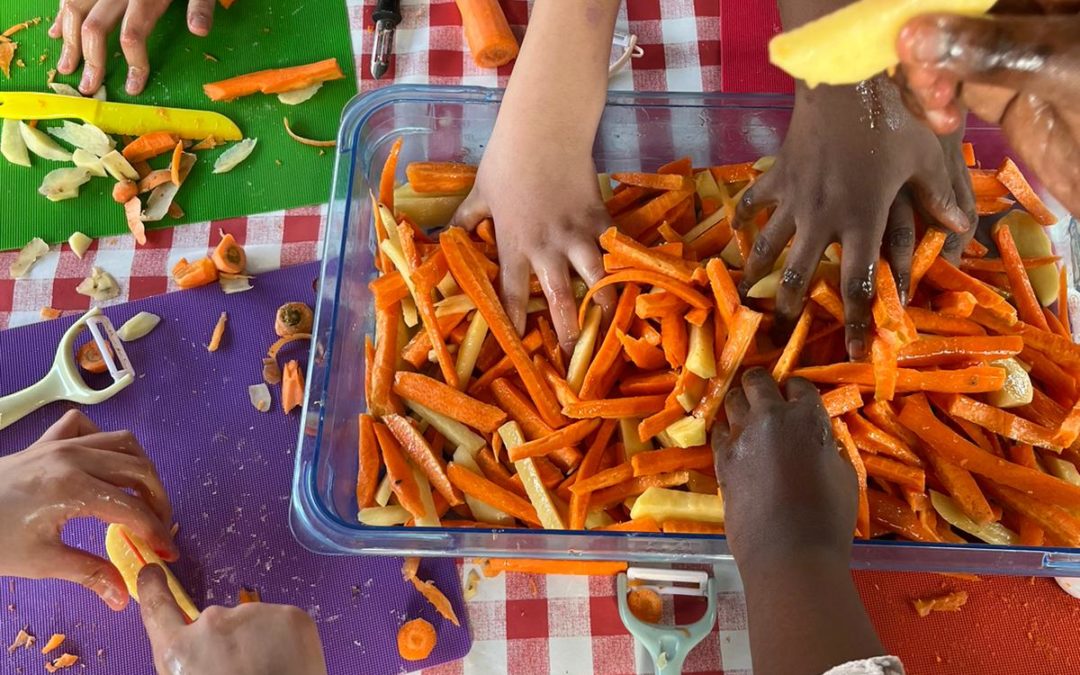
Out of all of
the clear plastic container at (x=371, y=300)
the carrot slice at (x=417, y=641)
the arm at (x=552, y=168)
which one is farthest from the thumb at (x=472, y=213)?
the carrot slice at (x=417, y=641)

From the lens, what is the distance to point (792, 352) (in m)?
1.17

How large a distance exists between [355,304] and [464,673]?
2.12ft

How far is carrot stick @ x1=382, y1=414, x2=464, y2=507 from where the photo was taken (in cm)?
121

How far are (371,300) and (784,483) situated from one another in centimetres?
80

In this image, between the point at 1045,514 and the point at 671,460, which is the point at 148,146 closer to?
the point at 671,460

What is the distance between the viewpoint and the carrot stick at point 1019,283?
130cm

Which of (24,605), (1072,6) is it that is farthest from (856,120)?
(24,605)

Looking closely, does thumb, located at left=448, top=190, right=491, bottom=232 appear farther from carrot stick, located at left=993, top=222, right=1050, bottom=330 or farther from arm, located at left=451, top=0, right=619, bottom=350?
carrot stick, located at left=993, top=222, right=1050, bottom=330

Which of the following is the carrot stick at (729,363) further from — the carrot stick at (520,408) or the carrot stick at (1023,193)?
the carrot stick at (1023,193)

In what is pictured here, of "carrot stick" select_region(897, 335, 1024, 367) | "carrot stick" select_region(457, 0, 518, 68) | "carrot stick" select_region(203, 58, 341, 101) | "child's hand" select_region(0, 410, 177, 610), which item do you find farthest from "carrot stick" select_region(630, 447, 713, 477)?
"carrot stick" select_region(203, 58, 341, 101)

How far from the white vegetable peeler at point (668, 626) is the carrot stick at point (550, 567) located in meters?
0.03

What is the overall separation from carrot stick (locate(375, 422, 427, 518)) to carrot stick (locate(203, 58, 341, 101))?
2.87 feet

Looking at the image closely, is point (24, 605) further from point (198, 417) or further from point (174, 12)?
point (174, 12)

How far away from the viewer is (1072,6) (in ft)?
1.73
